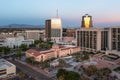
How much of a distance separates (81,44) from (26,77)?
30.9 metres

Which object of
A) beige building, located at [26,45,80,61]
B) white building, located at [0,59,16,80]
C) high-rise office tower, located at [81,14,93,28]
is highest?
high-rise office tower, located at [81,14,93,28]

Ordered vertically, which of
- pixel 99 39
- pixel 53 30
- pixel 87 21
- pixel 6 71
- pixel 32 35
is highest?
pixel 87 21

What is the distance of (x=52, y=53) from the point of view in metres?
48.8

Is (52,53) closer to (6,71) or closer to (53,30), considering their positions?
(6,71)

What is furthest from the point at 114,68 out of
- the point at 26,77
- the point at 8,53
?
the point at 8,53

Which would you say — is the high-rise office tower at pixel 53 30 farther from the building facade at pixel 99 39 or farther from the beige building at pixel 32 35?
the building facade at pixel 99 39

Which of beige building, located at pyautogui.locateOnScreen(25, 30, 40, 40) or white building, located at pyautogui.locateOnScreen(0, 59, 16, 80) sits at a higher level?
beige building, located at pyautogui.locateOnScreen(25, 30, 40, 40)

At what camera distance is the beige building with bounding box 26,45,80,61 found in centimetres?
4572

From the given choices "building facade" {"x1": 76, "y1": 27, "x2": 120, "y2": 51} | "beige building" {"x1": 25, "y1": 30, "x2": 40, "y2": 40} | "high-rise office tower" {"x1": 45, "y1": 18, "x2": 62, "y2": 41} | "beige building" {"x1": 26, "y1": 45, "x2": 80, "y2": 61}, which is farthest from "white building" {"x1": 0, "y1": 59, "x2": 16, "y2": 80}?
"beige building" {"x1": 25, "y1": 30, "x2": 40, "y2": 40}

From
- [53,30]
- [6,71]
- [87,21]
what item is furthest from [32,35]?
[6,71]

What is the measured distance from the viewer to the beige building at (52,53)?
150ft

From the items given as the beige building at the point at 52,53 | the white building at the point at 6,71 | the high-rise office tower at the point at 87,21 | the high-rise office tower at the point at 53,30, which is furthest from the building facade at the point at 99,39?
the high-rise office tower at the point at 87,21

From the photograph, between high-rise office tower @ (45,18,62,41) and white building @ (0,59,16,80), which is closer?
white building @ (0,59,16,80)

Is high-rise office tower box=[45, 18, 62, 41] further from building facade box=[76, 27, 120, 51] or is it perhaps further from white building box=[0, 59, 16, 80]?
white building box=[0, 59, 16, 80]
